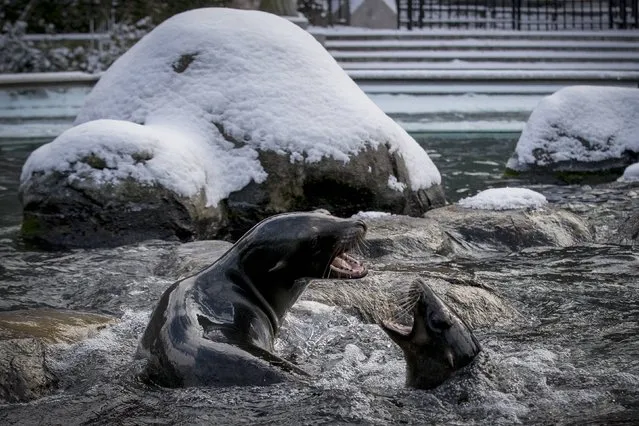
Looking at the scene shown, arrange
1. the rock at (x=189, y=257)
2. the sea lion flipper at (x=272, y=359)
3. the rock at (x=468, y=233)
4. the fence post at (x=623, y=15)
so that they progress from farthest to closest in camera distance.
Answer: the fence post at (x=623, y=15) → the rock at (x=468, y=233) → the rock at (x=189, y=257) → the sea lion flipper at (x=272, y=359)

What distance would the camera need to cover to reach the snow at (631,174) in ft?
36.0

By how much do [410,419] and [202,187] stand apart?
435 centimetres

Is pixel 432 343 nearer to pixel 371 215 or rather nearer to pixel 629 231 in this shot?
pixel 371 215

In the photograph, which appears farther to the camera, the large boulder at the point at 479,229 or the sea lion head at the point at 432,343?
the large boulder at the point at 479,229

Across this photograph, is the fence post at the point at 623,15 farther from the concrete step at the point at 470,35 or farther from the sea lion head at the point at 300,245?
the sea lion head at the point at 300,245

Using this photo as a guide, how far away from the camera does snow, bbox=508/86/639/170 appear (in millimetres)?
11883

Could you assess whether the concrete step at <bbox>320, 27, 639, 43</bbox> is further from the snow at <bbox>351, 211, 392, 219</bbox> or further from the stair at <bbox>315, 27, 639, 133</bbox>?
the snow at <bbox>351, 211, 392, 219</bbox>

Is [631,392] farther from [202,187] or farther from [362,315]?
[202,187]

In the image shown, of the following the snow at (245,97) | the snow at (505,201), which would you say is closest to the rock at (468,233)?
A: the snow at (505,201)

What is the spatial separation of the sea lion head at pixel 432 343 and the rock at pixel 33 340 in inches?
60.9

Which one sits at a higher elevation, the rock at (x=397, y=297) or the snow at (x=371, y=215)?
the snow at (x=371, y=215)

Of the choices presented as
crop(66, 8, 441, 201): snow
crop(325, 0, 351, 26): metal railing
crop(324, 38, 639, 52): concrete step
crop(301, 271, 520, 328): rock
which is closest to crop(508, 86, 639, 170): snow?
crop(66, 8, 441, 201): snow

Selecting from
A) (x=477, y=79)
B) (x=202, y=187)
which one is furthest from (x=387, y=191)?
(x=477, y=79)

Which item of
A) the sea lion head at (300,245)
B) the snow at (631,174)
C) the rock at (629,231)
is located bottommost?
the rock at (629,231)
